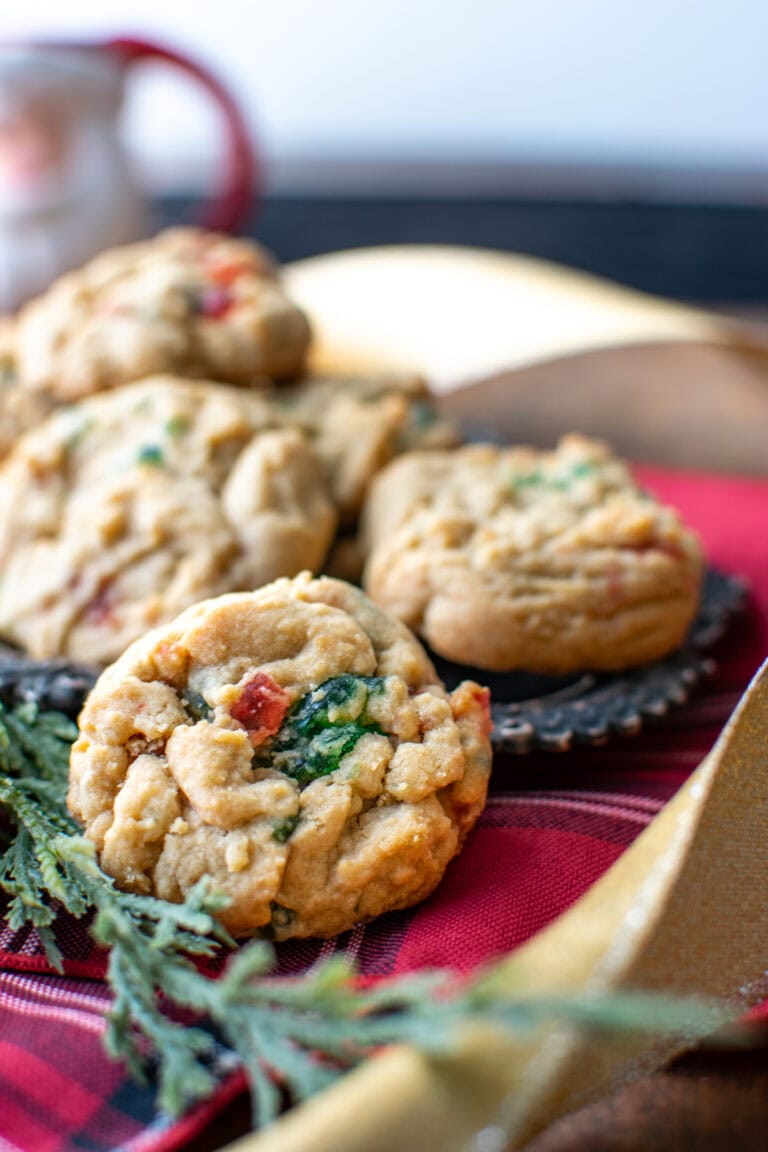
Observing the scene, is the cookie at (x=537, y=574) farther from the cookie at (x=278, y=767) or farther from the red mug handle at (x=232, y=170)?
the red mug handle at (x=232, y=170)

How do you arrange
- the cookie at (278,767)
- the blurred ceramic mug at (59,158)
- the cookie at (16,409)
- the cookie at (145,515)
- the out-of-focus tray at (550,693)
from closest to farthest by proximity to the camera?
the cookie at (278,767), the out-of-focus tray at (550,693), the cookie at (145,515), the cookie at (16,409), the blurred ceramic mug at (59,158)

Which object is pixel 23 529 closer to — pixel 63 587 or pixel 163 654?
pixel 63 587

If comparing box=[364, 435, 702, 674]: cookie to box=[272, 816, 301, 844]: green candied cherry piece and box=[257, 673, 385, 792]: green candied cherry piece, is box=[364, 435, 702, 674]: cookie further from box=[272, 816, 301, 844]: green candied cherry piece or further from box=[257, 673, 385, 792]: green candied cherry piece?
box=[272, 816, 301, 844]: green candied cherry piece

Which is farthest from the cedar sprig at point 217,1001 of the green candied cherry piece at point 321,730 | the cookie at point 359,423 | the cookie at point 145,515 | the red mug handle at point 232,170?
the red mug handle at point 232,170

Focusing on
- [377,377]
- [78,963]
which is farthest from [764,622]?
[78,963]

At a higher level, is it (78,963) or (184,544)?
(184,544)

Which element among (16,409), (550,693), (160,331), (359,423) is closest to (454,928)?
(550,693)
